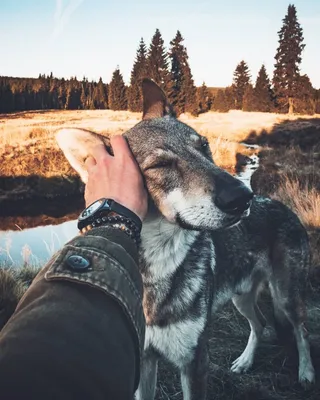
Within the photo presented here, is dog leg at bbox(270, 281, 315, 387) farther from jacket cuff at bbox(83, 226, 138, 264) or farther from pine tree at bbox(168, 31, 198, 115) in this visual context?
pine tree at bbox(168, 31, 198, 115)

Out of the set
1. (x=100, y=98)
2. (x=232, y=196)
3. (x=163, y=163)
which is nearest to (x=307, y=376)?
(x=232, y=196)

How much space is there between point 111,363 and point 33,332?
195 mm

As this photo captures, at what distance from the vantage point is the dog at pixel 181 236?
2.38 metres

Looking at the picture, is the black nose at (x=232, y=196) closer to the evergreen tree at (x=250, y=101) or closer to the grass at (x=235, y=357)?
the grass at (x=235, y=357)

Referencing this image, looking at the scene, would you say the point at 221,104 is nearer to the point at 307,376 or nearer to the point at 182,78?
the point at 182,78

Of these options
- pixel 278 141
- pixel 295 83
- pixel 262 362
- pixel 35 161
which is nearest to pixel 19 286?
pixel 262 362

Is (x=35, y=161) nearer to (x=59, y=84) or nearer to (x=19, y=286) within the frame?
(x=19, y=286)

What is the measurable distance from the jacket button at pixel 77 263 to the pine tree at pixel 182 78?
2228 inches

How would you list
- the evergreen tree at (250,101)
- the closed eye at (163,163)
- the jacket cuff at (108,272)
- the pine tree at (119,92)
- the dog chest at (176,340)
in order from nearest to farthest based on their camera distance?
the jacket cuff at (108,272) < the closed eye at (163,163) < the dog chest at (176,340) < the evergreen tree at (250,101) < the pine tree at (119,92)

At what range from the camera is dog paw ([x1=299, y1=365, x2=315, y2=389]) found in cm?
372

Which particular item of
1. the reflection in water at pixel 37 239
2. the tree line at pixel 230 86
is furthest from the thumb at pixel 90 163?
the tree line at pixel 230 86

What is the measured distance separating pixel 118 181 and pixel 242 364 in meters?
3.10

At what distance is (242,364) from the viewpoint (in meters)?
4.09

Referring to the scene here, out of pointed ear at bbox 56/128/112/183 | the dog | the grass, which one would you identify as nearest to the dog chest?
the dog
